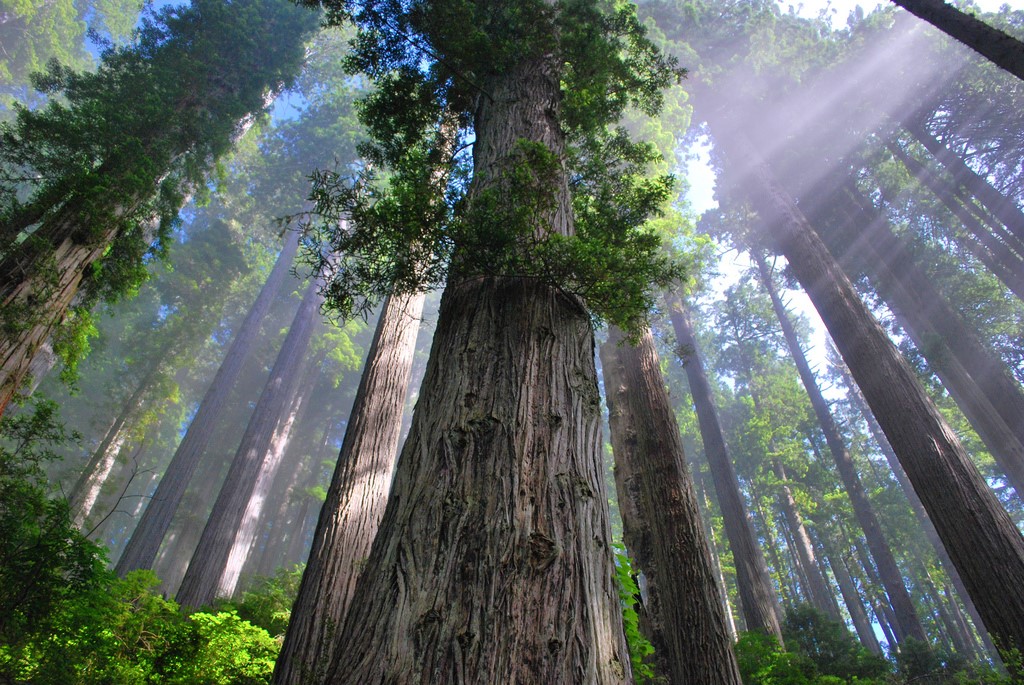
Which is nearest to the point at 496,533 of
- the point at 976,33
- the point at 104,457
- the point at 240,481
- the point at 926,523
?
the point at 976,33

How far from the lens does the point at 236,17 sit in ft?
34.3

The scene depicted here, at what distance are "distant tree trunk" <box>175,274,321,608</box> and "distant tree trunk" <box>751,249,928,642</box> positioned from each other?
16.2 m

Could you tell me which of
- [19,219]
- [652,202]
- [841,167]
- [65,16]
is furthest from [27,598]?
[65,16]

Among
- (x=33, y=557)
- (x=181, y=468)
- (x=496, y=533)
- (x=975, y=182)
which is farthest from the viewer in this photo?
(x=975, y=182)

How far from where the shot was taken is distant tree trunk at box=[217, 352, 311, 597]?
12.4 m

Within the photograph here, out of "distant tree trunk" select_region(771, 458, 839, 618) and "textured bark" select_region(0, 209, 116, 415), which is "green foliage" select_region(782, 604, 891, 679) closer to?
"distant tree trunk" select_region(771, 458, 839, 618)

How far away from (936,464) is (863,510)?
47.4 ft

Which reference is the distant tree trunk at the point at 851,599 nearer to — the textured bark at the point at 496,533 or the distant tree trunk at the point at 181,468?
the distant tree trunk at the point at 181,468

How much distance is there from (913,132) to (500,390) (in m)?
19.4

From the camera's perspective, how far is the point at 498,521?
1.85m

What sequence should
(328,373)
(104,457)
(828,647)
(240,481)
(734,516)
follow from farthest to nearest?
(328,373) < (104,457) < (240,481) < (734,516) < (828,647)

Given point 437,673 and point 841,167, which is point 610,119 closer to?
point 437,673

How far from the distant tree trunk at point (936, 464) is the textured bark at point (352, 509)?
19.7 feet

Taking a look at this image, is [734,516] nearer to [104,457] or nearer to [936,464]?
[936,464]
